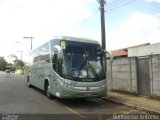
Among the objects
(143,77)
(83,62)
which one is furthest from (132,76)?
(83,62)

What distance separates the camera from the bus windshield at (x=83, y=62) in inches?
589

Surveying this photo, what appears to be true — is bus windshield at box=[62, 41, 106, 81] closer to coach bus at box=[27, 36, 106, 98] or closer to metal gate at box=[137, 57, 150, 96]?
coach bus at box=[27, 36, 106, 98]

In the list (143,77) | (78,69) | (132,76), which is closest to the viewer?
(78,69)

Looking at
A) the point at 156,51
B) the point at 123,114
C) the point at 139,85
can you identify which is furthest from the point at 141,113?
the point at 156,51

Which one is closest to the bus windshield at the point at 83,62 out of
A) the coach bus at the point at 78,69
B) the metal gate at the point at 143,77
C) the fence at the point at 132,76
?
the coach bus at the point at 78,69

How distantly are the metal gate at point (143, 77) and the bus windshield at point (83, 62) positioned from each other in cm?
313

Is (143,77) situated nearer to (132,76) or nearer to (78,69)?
(132,76)

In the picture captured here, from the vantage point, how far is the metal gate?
17453 millimetres

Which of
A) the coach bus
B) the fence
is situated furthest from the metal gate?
the coach bus

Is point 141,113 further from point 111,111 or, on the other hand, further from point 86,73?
point 86,73

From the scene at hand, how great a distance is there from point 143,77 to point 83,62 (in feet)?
14.3

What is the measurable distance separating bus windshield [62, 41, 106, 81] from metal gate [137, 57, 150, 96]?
10.3 ft

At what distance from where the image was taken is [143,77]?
17.8 meters

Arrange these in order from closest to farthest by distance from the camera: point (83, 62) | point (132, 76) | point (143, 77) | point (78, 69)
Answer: point (78, 69), point (83, 62), point (143, 77), point (132, 76)
